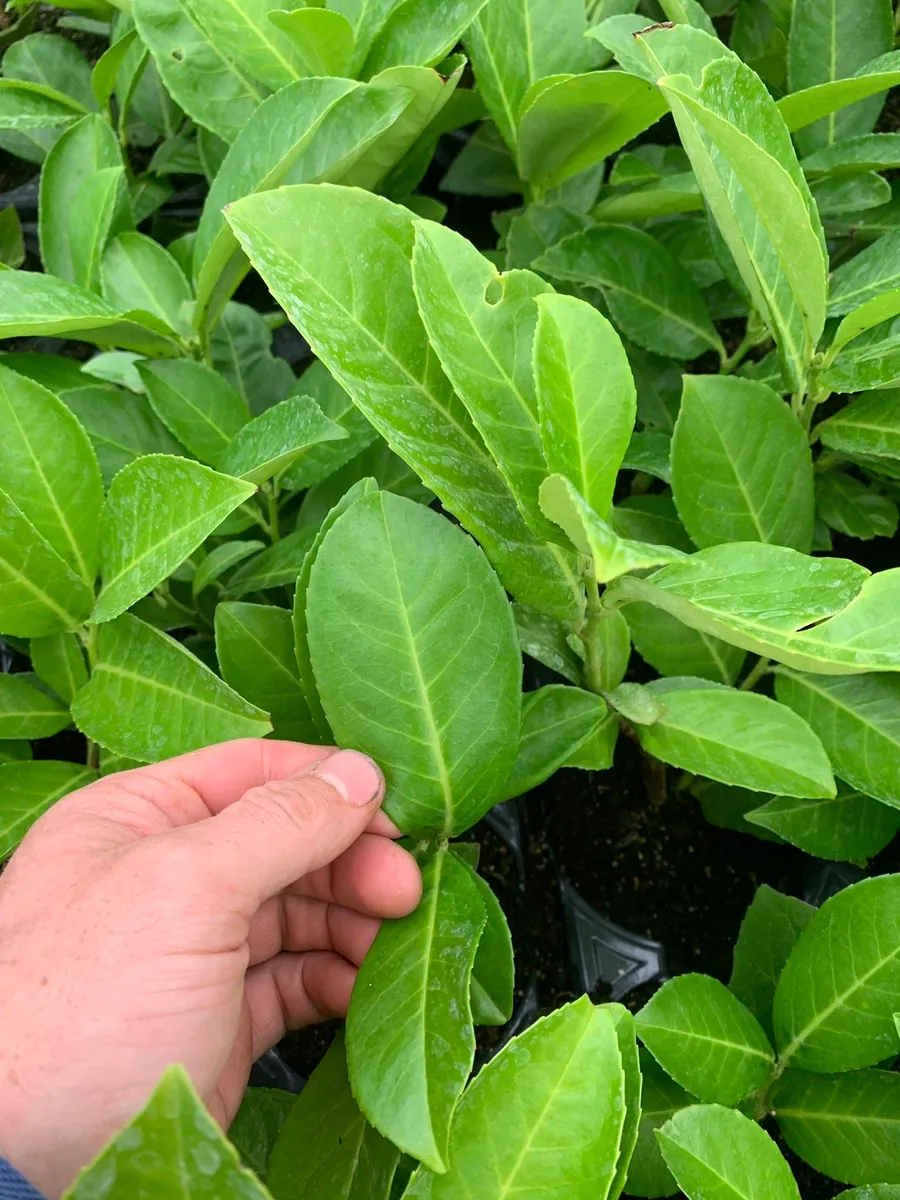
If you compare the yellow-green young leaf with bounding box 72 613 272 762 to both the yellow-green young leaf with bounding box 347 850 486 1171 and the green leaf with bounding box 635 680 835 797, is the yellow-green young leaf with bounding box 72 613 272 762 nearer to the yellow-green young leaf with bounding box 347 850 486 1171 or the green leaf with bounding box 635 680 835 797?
the yellow-green young leaf with bounding box 347 850 486 1171

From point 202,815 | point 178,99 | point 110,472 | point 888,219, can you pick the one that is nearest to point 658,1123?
point 202,815

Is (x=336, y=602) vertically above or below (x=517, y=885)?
above

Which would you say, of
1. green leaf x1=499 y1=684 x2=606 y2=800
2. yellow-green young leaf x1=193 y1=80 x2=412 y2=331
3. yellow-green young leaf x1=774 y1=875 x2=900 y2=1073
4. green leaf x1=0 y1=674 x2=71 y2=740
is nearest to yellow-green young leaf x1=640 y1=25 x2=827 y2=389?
yellow-green young leaf x1=193 y1=80 x2=412 y2=331

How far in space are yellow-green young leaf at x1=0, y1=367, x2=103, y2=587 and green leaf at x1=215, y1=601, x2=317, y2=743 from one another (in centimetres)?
13

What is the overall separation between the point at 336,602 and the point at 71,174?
2.37 ft

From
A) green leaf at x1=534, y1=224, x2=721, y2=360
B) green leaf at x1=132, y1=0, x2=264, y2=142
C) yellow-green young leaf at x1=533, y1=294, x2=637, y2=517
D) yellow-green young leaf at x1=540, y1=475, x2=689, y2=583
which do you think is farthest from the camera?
green leaf at x1=534, y1=224, x2=721, y2=360

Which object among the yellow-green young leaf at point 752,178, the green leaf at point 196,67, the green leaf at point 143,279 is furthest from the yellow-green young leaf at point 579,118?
the green leaf at point 143,279

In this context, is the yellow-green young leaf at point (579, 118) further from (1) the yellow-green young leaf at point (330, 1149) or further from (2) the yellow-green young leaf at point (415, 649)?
(1) the yellow-green young leaf at point (330, 1149)

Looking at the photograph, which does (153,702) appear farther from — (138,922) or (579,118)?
(579,118)

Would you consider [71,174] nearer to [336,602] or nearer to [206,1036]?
[336,602]

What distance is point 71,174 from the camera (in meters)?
1.09

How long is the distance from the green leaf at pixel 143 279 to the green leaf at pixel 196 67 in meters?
0.15

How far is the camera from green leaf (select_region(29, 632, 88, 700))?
879 millimetres

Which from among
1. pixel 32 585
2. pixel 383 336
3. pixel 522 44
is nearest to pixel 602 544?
pixel 383 336
